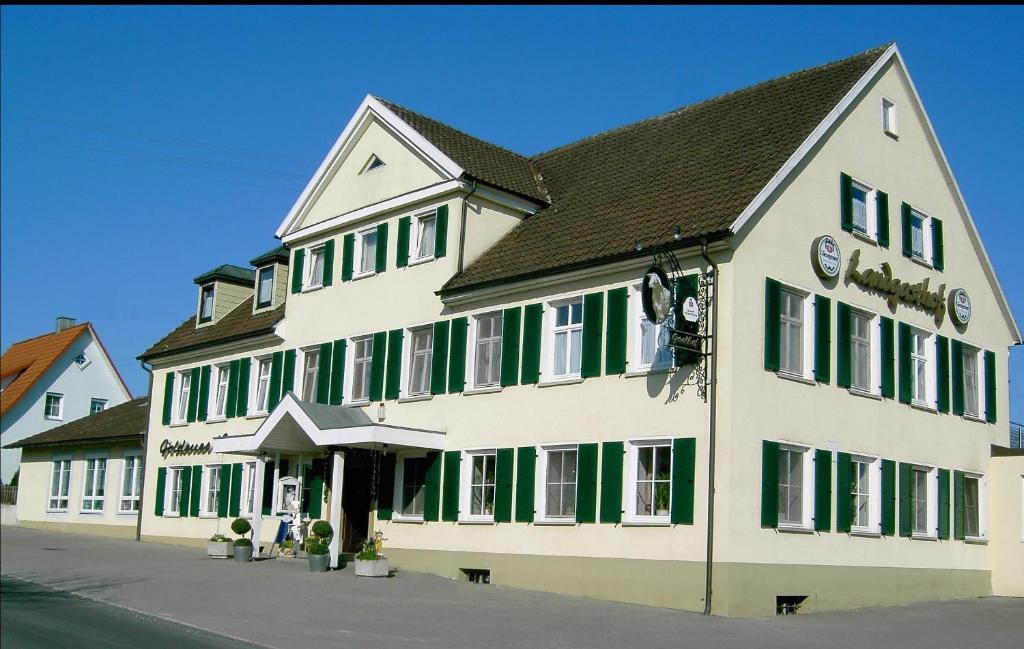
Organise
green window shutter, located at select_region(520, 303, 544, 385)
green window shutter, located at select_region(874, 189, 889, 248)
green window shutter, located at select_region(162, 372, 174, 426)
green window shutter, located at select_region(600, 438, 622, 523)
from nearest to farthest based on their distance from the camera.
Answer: green window shutter, located at select_region(600, 438, 622, 523), green window shutter, located at select_region(520, 303, 544, 385), green window shutter, located at select_region(874, 189, 889, 248), green window shutter, located at select_region(162, 372, 174, 426)

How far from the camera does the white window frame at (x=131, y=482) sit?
35.0 meters

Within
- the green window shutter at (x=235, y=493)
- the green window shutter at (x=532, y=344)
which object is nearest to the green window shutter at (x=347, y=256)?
the green window shutter at (x=235, y=493)

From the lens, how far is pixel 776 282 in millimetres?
20141

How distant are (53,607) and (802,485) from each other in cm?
1222

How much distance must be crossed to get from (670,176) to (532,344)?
435 cm

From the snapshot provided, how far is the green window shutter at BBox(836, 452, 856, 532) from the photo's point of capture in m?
20.9

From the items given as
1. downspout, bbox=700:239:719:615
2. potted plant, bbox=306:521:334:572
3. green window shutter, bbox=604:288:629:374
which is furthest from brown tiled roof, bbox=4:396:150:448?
downspout, bbox=700:239:719:615

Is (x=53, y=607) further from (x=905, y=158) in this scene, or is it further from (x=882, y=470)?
(x=905, y=158)

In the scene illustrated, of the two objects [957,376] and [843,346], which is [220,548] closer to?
[843,346]

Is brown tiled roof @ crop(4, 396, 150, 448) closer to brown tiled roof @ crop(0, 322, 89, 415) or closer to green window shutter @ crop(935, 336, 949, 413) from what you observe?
brown tiled roof @ crop(0, 322, 89, 415)

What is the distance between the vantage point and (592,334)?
837 inches

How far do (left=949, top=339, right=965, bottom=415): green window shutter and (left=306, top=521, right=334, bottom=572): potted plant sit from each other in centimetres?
1329

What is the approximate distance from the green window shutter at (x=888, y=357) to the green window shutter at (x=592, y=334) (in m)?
5.71

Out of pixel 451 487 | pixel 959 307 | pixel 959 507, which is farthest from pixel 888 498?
pixel 451 487
